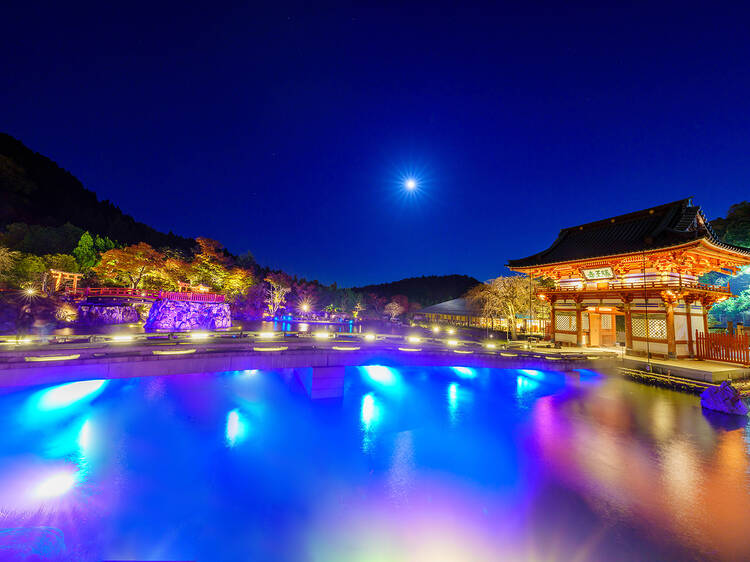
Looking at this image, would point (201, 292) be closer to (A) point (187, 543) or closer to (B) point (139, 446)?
(B) point (139, 446)

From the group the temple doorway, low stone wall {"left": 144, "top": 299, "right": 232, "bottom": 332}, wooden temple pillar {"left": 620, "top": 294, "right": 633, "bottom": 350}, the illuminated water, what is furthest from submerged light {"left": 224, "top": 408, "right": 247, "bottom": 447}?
the temple doorway

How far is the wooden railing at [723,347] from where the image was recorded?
16.6 meters

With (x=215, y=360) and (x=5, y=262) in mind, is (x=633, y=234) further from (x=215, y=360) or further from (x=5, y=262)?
(x=5, y=262)

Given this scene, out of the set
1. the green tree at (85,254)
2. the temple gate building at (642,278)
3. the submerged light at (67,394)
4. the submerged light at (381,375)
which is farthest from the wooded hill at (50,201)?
the temple gate building at (642,278)

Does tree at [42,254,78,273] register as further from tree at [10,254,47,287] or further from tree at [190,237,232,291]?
tree at [190,237,232,291]

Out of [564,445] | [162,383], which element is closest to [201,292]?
[162,383]

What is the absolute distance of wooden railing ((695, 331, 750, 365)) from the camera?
54.3 ft

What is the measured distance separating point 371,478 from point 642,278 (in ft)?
70.5

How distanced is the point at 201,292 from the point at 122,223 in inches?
2394

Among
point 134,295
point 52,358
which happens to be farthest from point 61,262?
point 52,358

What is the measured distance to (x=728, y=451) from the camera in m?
10.9

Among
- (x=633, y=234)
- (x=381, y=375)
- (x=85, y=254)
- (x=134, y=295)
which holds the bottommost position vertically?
(x=381, y=375)

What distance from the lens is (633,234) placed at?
21906mm

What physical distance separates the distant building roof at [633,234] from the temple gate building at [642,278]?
63mm
